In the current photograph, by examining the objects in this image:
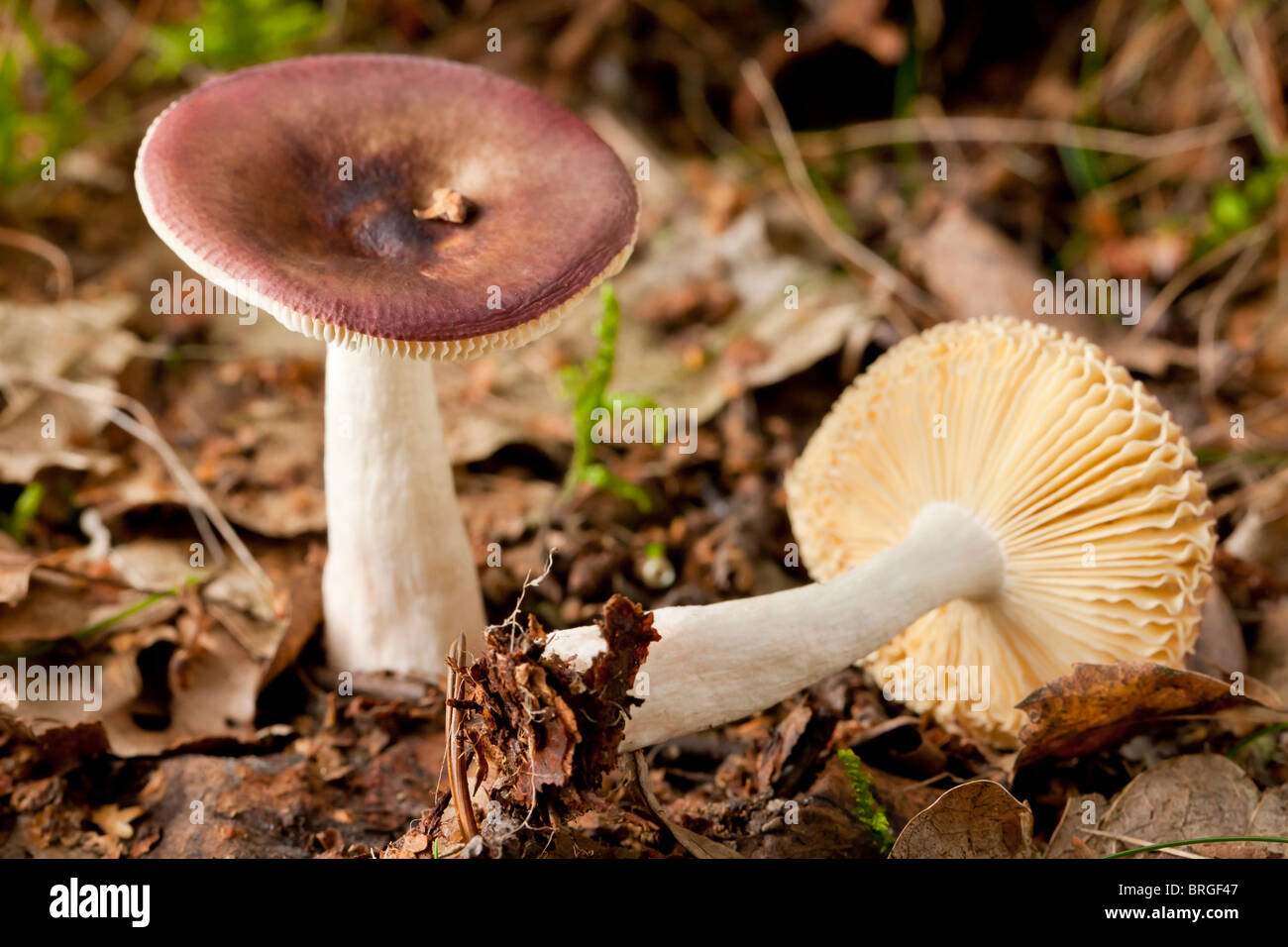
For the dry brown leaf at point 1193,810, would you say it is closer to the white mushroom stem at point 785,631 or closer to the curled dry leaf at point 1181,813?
the curled dry leaf at point 1181,813

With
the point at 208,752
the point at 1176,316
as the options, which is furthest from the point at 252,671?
the point at 1176,316

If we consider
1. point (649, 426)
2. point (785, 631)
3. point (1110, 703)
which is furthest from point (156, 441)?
point (1110, 703)

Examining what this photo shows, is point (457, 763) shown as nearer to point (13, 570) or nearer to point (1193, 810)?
point (13, 570)

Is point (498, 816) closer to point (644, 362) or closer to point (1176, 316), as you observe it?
point (644, 362)

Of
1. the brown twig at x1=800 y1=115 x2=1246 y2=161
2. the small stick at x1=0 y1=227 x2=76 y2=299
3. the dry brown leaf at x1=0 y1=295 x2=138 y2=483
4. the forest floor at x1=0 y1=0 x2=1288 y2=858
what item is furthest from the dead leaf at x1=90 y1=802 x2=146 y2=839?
the brown twig at x1=800 y1=115 x2=1246 y2=161

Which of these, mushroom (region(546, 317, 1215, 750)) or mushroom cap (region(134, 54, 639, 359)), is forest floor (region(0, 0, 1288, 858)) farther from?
mushroom cap (region(134, 54, 639, 359))

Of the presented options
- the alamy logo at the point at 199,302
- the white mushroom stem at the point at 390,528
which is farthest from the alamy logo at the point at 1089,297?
the alamy logo at the point at 199,302

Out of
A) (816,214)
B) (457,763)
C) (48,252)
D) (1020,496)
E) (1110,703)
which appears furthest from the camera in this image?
(816,214)
